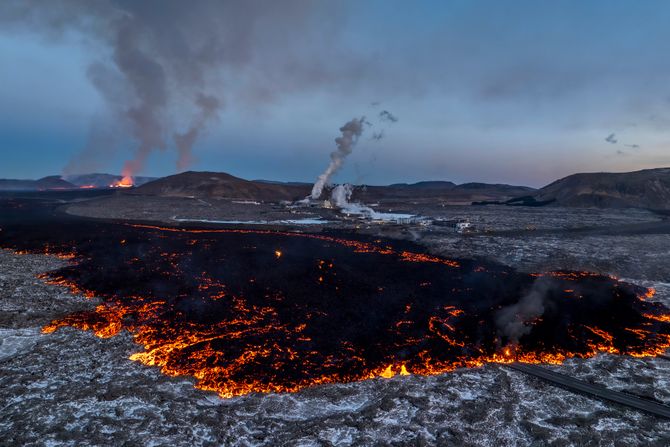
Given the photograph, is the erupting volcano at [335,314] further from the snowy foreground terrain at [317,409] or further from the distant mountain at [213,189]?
the distant mountain at [213,189]

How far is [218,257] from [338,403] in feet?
61.5

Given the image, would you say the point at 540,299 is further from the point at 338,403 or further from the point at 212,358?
the point at 212,358

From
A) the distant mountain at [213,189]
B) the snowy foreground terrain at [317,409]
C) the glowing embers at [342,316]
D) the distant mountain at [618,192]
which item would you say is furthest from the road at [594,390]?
the distant mountain at [213,189]

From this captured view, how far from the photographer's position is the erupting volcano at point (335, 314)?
11.3 meters

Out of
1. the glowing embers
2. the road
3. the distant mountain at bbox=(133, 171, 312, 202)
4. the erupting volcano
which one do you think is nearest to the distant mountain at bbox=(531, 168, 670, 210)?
the distant mountain at bbox=(133, 171, 312, 202)

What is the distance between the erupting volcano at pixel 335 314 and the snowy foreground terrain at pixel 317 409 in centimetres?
74

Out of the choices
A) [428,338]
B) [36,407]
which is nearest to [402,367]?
[428,338]

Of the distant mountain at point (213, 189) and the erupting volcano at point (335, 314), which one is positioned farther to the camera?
the distant mountain at point (213, 189)

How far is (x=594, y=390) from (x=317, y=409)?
725 centimetres

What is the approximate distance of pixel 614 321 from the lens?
49.3 feet

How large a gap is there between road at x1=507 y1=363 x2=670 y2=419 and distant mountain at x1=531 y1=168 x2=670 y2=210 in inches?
3599

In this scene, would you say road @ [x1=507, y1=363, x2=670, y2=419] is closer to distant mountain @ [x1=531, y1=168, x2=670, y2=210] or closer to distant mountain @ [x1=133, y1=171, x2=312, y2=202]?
distant mountain @ [x1=531, y1=168, x2=670, y2=210]

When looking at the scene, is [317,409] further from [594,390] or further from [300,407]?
[594,390]

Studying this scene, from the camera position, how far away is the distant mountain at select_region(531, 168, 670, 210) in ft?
282
